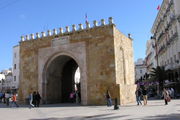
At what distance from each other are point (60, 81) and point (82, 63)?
16.0ft

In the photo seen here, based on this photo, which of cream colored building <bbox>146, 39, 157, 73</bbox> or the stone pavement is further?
cream colored building <bbox>146, 39, 157, 73</bbox>

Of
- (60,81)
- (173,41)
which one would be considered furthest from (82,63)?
(173,41)

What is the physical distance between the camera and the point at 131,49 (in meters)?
22.0

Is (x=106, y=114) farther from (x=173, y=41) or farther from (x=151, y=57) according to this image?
(x=151, y=57)

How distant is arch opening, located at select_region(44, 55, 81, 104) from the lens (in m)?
20.7

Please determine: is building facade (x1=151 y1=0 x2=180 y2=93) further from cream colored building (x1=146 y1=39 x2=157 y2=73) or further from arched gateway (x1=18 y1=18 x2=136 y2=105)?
cream colored building (x1=146 y1=39 x2=157 y2=73)

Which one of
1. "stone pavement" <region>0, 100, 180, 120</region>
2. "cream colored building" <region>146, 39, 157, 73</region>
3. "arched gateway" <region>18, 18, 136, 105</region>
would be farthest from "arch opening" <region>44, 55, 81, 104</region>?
"cream colored building" <region>146, 39, 157, 73</region>

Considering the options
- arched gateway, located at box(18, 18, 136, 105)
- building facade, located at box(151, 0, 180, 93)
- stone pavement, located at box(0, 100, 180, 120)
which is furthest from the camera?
building facade, located at box(151, 0, 180, 93)

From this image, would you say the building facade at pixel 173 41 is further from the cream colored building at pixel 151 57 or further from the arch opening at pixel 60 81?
the cream colored building at pixel 151 57

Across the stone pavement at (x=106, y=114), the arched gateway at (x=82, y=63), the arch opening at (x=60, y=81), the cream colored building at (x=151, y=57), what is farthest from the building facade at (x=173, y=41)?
the stone pavement at (x=106, y=114)

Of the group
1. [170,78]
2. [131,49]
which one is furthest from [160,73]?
[131,49]

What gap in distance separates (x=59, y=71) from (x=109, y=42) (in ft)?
21.7

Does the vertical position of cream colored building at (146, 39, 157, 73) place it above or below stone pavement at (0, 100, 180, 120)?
above

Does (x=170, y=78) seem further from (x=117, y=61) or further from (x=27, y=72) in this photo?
(x=27, y=72)
